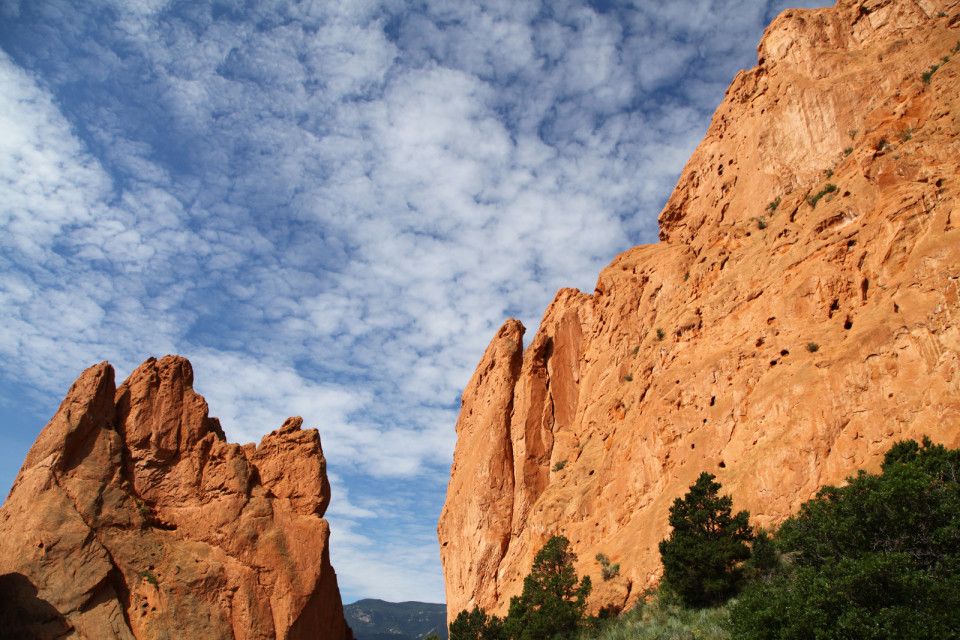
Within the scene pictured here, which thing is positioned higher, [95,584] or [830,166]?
[830,166]

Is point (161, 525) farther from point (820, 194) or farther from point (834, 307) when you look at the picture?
point (820, 194)

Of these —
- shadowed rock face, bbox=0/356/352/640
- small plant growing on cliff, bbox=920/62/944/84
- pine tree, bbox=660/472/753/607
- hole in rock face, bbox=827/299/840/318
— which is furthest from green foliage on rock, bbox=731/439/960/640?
small plant growing on cliff, bbox=920/62/944/84

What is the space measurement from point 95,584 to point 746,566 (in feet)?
84.0

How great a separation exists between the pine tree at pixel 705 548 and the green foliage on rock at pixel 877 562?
2.88 metres

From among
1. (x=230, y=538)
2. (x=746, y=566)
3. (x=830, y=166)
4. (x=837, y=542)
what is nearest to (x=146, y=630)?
(x=230, y=538)

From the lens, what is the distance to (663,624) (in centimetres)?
2370

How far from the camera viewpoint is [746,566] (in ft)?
77.8

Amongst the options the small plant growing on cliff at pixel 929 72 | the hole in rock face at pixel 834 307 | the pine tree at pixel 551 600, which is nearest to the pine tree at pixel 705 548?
the pine tree at pixel 551 600

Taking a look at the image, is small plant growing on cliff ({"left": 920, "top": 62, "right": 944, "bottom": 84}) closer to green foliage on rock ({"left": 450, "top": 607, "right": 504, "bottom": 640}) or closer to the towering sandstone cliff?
the towering sandstone cliff

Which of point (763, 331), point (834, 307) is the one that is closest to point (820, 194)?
point (834, 307)

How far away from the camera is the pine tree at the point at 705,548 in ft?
77.3

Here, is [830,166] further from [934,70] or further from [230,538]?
[230,538]

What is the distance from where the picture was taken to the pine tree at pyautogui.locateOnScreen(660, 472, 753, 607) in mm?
23562

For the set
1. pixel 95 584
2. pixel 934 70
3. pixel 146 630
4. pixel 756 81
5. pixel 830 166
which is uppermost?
pixel 756 81
